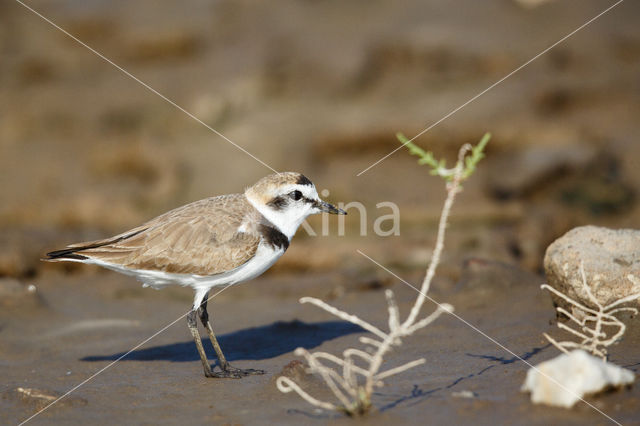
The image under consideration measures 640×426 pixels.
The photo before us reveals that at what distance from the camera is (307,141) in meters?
14.4

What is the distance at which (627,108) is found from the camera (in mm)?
14305

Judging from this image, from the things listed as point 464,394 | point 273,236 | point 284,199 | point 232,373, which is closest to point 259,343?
point 232,373

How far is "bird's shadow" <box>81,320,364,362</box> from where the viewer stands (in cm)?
757

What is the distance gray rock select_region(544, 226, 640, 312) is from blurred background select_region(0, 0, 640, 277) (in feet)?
17.6

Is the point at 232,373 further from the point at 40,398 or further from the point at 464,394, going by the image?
the point at 464,394

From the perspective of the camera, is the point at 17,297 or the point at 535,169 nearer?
the point at 17,297

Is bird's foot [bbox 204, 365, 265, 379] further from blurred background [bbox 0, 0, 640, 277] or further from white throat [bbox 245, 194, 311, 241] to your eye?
blurred background [bbox 0, 0, 640, 277]

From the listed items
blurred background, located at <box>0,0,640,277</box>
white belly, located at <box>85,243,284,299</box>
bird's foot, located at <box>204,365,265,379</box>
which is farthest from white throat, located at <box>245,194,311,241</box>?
blurred background, located at <box>0,0,640,277</box>

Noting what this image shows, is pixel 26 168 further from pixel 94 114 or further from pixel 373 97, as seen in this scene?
pixel 373 97

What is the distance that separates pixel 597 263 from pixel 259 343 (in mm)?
3730

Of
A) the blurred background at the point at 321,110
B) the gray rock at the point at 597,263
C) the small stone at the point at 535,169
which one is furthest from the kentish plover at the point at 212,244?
the small stone at the point at 535,169

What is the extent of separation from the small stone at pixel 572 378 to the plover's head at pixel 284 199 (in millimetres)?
3312

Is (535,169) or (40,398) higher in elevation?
(535,169)

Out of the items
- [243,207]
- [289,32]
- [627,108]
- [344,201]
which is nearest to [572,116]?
[627,108]
